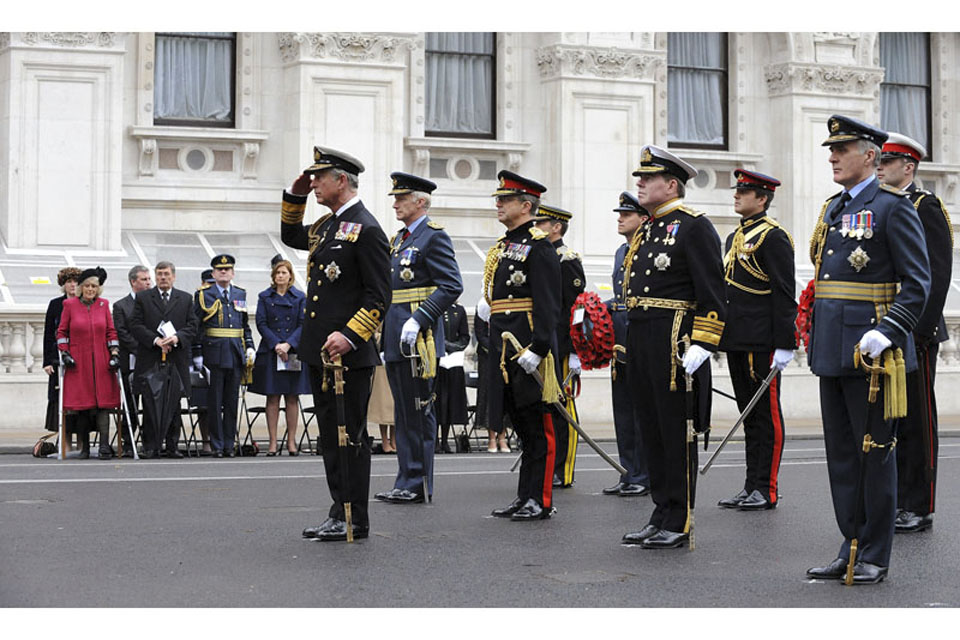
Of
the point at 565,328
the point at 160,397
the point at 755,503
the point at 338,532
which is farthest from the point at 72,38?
the point at 338,532

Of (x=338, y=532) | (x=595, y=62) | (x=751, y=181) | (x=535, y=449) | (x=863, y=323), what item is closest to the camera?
(x=863, y=323)

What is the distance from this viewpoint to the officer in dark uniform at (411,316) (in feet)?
37.7

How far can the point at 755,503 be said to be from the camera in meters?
11.3

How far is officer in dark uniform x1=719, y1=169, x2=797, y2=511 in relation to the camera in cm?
1130

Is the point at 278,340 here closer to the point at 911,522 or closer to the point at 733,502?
the point at 733,502

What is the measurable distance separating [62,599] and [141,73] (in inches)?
663

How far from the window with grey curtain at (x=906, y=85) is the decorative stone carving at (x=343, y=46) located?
9.35 m

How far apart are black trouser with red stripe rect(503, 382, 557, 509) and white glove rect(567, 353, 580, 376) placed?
1.65 metres

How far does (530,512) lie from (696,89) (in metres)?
17.7

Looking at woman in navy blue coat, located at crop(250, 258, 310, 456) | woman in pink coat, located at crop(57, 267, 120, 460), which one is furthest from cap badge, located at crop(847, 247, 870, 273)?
woman in pink coat, located at crop(57, 267, 120, 460)

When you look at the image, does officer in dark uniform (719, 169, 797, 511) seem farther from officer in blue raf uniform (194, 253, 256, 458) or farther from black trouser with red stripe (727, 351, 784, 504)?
officer in blue raf uniform (194, 253, 256, 458)

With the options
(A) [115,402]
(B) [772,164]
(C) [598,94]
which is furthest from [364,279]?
(B) [772,164]

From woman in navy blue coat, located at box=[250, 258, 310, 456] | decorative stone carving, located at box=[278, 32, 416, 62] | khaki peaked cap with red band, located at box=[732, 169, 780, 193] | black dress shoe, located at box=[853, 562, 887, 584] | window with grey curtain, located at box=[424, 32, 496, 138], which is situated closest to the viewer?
black dress shoe, located at box=[853, 562, 887, 584]

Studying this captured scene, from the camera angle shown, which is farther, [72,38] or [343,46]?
[343,46]
